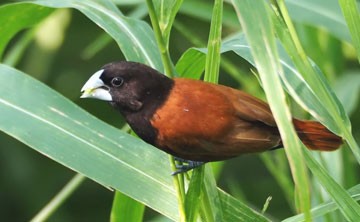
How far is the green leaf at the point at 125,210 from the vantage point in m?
2.09

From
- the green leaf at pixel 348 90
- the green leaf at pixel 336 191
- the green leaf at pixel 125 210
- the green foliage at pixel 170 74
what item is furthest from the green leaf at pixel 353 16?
the green leaf at pixel 348 90

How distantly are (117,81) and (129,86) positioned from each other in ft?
0.10

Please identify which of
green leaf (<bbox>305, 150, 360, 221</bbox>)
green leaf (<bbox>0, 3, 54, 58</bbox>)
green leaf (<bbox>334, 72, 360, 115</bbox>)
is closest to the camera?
green leaf (<bbox>305, 150, 360, 221</bbox>)

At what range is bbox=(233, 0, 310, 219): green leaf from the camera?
4.61 feet

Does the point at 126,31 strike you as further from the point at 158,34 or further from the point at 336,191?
the point at 336,191

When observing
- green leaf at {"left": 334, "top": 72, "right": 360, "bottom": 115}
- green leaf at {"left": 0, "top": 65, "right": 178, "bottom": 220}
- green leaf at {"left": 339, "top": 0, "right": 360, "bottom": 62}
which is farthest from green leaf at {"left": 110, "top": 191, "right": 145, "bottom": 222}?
green leaf at {"left": 334, "top": 72, "right": 360, "bottom": 115}

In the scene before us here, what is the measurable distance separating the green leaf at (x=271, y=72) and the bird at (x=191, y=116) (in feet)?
1.57

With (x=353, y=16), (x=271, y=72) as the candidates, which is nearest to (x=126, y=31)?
(x=353, y=16)

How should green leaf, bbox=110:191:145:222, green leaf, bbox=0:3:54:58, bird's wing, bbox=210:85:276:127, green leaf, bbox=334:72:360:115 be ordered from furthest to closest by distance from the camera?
green leaf, bbox=334:72:360:115 < green leaf, bbox=0:3:54:58 < green leaf, bbox=110:191:145:222 < bird's wing, bbox=210:85:276:127

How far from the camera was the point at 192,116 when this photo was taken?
194 centimetres

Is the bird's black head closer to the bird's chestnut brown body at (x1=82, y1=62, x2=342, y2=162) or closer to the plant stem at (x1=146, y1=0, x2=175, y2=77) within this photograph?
the bird's chestnut brown body at (x1=82, y1=62, x2=342, y2=162)

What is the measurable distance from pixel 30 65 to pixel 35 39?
0.13m

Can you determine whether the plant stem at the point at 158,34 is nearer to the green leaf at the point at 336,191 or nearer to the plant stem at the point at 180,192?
the plant stem at the point at 180,192

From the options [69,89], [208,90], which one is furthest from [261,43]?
[69,89]
